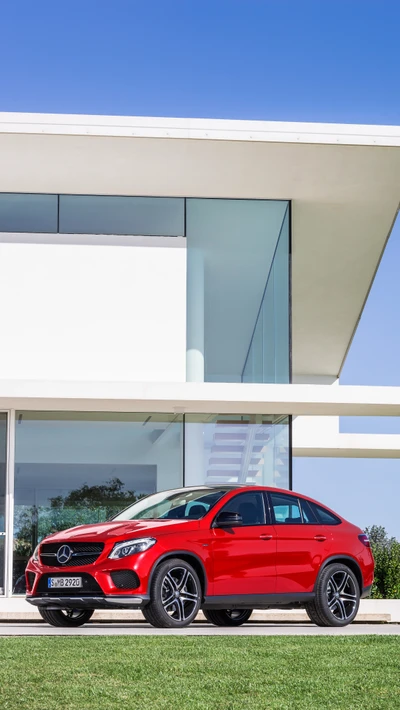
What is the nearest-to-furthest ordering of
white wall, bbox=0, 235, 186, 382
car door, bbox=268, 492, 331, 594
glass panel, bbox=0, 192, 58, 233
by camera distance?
1. car door, bbox=268, 492, 331, 594
2. white wall, bbox=0, 235, 186, 382
3. glass panel, bbox=0, 192, 58, 233

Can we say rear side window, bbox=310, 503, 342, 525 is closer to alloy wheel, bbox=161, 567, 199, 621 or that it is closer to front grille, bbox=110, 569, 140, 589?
alloy wheel, bbox=161, 567, 199, 621

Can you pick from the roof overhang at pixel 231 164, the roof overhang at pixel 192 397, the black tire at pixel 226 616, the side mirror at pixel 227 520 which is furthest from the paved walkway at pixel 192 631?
the roof overhang at pixel 231 164

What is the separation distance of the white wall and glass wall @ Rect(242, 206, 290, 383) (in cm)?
141

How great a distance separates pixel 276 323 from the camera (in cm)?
1938

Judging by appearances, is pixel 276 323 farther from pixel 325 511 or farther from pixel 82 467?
pixel 325 511

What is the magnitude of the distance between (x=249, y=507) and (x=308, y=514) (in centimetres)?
81

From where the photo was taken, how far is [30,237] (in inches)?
746

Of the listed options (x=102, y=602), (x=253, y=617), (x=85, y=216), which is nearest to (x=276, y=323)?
(x=85, y=216)

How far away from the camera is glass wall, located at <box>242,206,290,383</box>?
740 inches

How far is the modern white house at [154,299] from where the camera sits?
17172 millimetres

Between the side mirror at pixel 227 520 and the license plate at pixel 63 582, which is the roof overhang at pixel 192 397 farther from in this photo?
the license plate at pixel 63 582

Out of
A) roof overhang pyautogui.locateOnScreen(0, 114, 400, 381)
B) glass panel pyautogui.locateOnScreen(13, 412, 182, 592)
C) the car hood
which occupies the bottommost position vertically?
the car hood

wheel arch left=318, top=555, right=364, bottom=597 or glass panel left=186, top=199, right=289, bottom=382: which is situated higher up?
glass panel left=186, top=199, right=289, bottom=382

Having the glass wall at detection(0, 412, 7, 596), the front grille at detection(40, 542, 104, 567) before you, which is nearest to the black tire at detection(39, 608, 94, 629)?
the front grille at detection(40, 542, 104, 567)
